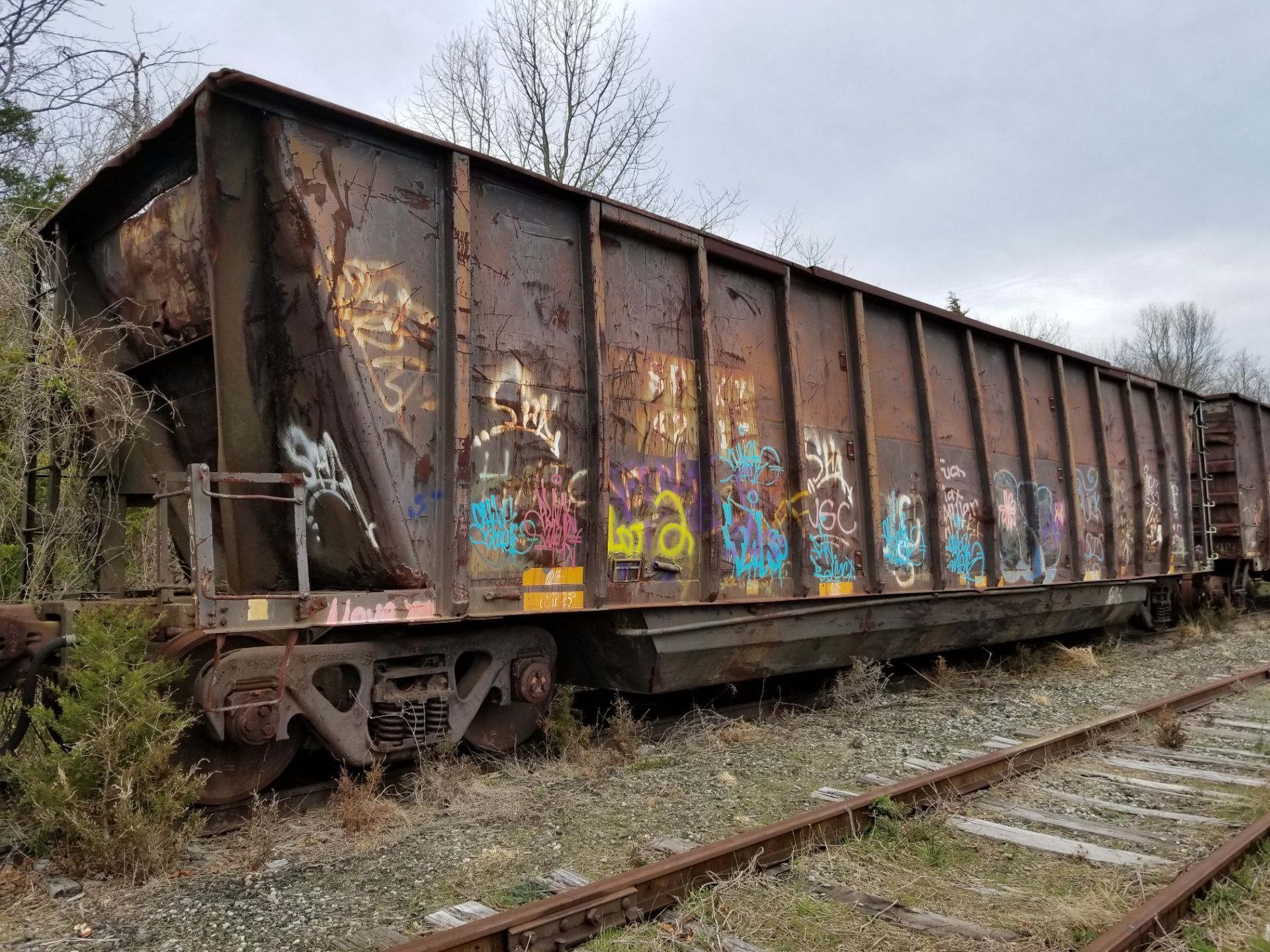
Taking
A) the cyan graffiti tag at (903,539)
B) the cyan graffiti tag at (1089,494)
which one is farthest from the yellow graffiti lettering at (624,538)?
the cyan graffiti tag at (1089,494)

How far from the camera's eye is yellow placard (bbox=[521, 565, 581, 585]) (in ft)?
17.5

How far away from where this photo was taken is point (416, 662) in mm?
5191

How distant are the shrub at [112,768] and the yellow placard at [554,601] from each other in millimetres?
1905

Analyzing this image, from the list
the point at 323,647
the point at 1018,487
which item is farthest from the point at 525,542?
the point at 1018,487

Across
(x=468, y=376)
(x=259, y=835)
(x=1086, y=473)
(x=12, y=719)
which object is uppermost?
(x=468, y=376)

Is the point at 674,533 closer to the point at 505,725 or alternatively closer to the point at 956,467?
the point at 505,725

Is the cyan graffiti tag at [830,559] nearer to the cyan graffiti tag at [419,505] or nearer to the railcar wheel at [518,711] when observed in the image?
the railcar wheel at [518,711]

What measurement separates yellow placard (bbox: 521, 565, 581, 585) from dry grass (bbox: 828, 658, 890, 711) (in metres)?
3.17

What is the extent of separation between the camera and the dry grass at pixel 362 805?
438 cm

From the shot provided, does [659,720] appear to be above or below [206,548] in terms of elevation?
below

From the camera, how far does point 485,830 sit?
14.6 feet

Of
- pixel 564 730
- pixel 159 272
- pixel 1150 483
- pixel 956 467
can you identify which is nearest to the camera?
→ pixel 159 272

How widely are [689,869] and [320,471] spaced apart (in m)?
2.84

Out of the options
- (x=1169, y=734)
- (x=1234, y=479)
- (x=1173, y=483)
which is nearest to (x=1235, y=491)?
(x=1234, y=479)
